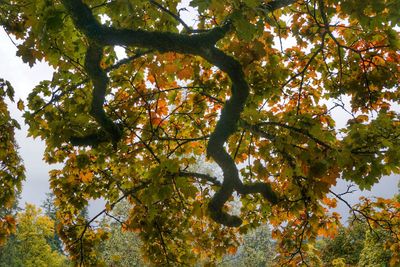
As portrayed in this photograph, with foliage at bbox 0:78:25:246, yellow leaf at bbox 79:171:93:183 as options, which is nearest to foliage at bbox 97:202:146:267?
yellow leaf at bbox 79:171:93:183

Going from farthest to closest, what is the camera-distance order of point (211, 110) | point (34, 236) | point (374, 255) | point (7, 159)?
1. point (34, 236)
2. point (374, 255)
3. point (211, 110)
4. point (7, 159)

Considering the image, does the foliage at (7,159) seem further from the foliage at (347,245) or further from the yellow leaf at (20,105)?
the foliage at (347,245)

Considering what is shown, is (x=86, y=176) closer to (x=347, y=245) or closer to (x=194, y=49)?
(x=194, y=49)

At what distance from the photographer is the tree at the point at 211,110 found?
151 inches

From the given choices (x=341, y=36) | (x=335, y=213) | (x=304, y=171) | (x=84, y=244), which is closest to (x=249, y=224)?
(x=335, y=213)

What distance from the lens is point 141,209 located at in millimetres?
7449

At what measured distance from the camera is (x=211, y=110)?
8.80 m

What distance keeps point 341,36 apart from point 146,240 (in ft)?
20.0

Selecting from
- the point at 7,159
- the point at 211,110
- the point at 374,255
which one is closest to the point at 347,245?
the point at 374,255

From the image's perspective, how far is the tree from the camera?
382 centimetres

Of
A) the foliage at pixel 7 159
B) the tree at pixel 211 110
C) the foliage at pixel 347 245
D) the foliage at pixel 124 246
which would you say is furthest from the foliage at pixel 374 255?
the foliage at pixel 124 246

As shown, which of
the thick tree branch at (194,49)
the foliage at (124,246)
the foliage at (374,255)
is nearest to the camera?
the thick tree branch at (194,49)

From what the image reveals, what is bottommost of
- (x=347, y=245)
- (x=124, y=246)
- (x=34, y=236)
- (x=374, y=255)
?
(x=374, y=255)

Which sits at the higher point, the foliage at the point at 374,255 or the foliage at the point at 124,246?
the foliage at the point at 124,246
